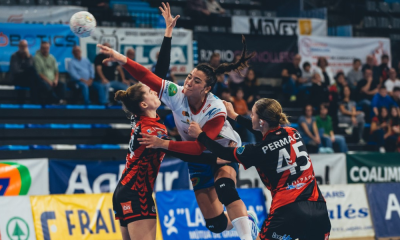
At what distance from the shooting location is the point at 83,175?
1106 centimetres

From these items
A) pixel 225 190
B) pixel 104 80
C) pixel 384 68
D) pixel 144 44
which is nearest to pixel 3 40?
pixel 104 80

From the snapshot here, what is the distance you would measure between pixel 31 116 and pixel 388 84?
10.6m

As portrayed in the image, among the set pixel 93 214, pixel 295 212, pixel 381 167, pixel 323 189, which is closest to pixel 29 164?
pixel 93 214

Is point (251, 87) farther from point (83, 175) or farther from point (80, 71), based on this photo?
point (83, 175)

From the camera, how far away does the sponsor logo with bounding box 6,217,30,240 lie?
8703 millimetres

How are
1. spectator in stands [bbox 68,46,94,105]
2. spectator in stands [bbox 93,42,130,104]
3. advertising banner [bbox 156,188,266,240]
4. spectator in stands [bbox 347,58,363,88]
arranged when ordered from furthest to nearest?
1. spectator in stands [bbox 347,58,363,88]
2. spectator in stands [bbox 93,42,130,104]
3. spectator in stands [bbox 68,46,94,105]
4. advertising banner [bbox 156,188,266,240]

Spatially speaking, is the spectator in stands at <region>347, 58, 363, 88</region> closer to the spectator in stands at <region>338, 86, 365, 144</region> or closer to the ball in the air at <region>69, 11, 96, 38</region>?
the spectator in stands at <region>338, 86, 365, 144</region>

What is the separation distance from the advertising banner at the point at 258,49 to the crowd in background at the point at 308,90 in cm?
45

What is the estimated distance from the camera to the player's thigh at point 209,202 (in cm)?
676

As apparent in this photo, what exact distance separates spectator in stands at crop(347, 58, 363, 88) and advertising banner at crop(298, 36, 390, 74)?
59cm

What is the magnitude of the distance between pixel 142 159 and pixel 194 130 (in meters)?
0.65

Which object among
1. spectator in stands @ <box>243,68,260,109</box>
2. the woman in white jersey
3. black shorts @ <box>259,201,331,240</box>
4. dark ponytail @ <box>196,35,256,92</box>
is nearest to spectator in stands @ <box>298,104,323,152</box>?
spectator in stands @ <box>243,68,260,109</box>

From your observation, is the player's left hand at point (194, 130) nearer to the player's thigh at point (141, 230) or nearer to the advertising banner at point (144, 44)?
the player's thigh at point (141, 230)

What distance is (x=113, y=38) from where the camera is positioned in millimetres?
14586
